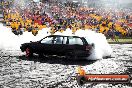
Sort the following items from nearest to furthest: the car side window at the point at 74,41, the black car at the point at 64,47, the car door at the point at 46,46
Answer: the black car at the point at 64,47 → the car side window at the point at 74,41 → the car door at the point at 46,46

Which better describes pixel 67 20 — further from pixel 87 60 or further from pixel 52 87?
pixel 52 87

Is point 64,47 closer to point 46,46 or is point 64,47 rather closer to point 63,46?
point 63,46

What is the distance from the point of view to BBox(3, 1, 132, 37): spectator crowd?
46.6 metres

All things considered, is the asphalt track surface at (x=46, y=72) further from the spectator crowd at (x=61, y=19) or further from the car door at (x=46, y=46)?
the spectator crowd at (x=61, y=19)

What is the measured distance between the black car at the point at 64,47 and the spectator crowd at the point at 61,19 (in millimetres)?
20693

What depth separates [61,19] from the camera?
50.4 metres

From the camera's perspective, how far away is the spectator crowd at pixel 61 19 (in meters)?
46.6

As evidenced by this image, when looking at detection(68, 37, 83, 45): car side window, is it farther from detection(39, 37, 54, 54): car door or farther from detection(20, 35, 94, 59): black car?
detection(39, 37, 54, 54): car door

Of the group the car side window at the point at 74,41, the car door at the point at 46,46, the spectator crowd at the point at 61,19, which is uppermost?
the car side window at the point at 74,41

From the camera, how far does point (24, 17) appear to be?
49969 mm

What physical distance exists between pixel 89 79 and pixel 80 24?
4084 centimetres

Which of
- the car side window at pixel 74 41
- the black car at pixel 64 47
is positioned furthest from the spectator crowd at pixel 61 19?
the car side window at pixel 74 41

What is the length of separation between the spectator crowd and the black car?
20.7 metres

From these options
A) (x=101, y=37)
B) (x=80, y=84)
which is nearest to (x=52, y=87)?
(x=80, y=84)
